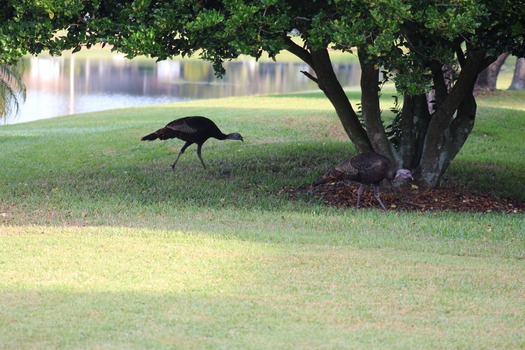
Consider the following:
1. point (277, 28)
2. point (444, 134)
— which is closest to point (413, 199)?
point (444, 134)

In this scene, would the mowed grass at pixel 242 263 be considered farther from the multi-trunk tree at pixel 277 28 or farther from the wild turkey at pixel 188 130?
the multi-trunk tree at pixel 277 28

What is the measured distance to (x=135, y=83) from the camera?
46.8 m

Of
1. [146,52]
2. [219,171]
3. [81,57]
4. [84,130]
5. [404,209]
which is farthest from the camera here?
[81,57]

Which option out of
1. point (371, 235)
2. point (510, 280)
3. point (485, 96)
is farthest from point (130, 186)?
point (485, 96)

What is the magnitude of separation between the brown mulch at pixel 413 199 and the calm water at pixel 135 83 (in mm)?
17853

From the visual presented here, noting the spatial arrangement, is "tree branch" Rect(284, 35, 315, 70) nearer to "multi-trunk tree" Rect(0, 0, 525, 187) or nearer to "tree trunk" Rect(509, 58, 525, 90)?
"multi-trunk tree" Rect(0, 0, 525, 187)

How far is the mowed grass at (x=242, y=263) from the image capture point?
5852mm

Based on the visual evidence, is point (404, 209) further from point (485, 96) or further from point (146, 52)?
point (485, 96)

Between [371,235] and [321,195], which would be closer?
[371,235]

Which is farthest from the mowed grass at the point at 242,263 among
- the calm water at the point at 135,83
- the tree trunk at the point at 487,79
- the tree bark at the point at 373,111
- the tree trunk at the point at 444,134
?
the calm water at the point at 135,83

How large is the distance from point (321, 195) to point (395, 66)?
8.48 ft

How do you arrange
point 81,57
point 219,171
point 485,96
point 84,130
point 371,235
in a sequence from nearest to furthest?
point 371,235 → point 219,171 → point 84,130 → point 485,96 → point 81,57

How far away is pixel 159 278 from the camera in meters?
7.07

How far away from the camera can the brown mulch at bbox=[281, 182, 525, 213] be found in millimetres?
12234
